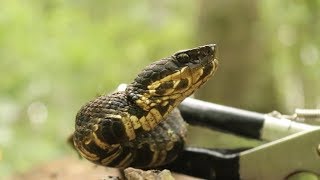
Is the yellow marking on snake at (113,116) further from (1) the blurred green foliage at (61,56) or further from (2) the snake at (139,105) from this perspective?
(1) the blurred green foliage at (61,56)

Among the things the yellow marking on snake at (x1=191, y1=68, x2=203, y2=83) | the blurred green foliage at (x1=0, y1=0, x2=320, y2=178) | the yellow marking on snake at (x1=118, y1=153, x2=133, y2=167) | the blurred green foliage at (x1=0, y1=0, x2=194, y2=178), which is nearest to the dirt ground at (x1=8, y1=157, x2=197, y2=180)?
the yellow marking on snake at (x1=118, y1=153, x2=133, y2=167)

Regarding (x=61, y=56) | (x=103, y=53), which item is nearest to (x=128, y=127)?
(x=61, y=56)

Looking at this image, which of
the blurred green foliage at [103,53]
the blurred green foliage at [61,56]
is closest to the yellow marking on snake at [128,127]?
the blurred green foliage at [103,53]

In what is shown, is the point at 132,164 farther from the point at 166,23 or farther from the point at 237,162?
the point at 166,23

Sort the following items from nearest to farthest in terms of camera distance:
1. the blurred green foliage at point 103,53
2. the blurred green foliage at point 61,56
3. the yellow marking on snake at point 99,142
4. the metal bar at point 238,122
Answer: the yellow marking on snake at point 99,142 < the metal bar at point 238,122 < the blurred green foliage at point 103,53 < the blurred green foliage at point 61,56

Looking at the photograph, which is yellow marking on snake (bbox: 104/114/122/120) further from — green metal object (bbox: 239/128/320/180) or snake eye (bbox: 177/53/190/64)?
green metal object (bbox: 239/128/320/180)

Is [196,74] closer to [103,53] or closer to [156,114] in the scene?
[156,114]
